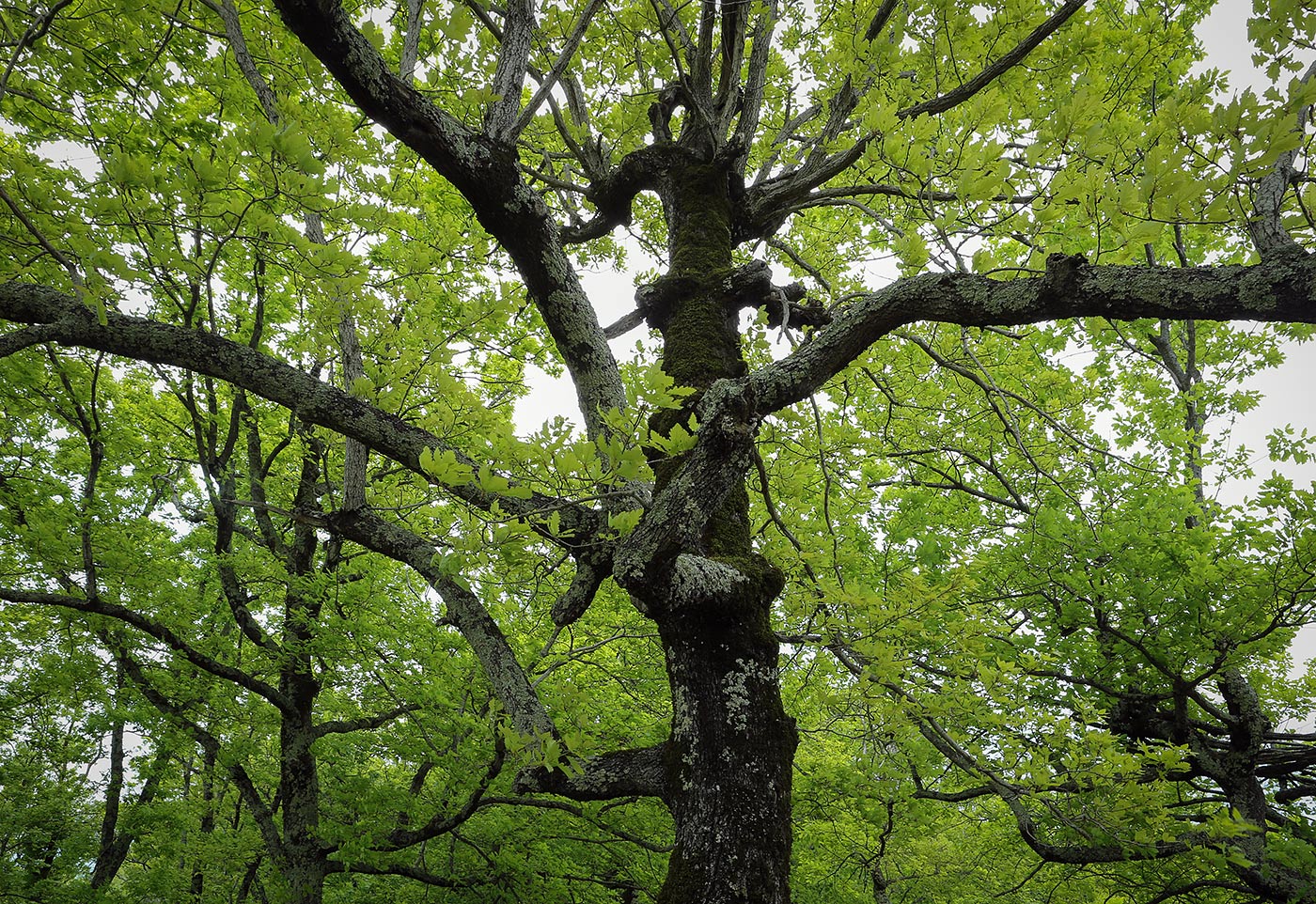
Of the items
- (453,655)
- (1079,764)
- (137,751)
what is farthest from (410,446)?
(137,751)

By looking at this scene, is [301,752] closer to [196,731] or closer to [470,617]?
[196,731]

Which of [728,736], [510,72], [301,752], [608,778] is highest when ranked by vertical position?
[510,72]

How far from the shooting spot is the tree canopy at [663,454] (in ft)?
6.06

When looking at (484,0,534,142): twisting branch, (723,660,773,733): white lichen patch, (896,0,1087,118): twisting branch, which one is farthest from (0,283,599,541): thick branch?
(896,0,1087,118): twisting branch

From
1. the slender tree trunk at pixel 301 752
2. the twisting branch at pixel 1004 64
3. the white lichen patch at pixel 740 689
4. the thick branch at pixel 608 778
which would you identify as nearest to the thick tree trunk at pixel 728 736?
the white lichen patch at pixel 740 689

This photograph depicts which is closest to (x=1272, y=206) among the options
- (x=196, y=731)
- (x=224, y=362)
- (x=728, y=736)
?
(x=728, y=736)

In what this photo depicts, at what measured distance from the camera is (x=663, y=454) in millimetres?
2256

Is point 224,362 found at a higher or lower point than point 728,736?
higher

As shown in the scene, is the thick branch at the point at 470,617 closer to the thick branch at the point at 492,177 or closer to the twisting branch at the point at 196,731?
the thick branch at the point at 492,177

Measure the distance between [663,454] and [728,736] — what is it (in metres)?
0.91

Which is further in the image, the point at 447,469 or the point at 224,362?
the point at 224,362

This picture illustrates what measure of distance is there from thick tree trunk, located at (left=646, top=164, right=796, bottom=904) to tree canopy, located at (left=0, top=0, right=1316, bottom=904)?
0.02m

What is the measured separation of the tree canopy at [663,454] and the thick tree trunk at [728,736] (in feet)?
0.05

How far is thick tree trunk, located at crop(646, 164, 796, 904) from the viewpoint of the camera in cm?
173
